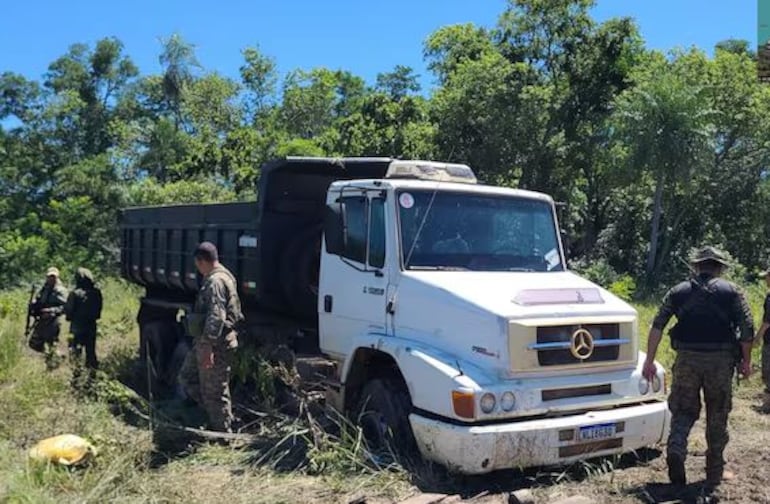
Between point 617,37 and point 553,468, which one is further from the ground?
point 617,37

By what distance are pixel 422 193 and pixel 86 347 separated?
6376 mm

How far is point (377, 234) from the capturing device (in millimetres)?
6605

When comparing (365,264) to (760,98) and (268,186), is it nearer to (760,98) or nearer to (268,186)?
(268,186)

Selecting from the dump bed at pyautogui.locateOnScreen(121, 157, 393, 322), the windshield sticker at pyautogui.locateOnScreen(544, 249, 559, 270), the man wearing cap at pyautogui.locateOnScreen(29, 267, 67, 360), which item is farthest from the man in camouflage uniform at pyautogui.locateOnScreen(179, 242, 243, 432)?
the man wearing cap at pyautogui.locateOnScreen(29, 267, 67, 360)

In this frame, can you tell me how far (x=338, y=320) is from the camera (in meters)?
7.09

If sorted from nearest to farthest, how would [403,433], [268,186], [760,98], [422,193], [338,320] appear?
[403,433], [422,193], [338,320], [268,186], [760,98]

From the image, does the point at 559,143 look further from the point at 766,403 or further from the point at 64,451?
the point at 64,451

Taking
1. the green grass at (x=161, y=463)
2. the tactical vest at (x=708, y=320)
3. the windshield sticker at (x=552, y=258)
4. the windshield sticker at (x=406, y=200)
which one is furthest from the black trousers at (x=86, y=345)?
the tactical vest at (x=708, y=320)

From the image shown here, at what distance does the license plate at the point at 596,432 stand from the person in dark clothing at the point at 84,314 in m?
7.30

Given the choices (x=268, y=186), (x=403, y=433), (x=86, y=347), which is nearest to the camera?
(x=403, y=433)

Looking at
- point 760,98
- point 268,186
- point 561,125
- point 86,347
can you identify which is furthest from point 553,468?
point 760,98

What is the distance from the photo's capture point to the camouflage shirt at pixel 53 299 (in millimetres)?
11633

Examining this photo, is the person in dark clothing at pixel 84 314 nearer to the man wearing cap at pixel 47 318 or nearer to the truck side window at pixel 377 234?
the man wearing cap at pixel 47 318

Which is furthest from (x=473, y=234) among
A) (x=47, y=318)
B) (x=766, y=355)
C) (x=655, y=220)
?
(x=655, y=220)
